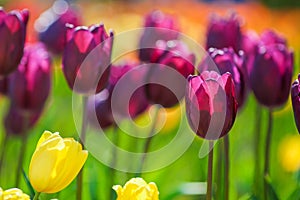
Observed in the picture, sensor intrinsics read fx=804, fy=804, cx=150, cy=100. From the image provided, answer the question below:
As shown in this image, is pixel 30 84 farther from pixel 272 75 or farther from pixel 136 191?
pixel 136 191

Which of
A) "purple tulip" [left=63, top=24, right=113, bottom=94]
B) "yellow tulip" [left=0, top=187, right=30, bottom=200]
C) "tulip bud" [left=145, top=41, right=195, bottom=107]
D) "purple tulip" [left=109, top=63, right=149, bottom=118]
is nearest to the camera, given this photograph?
"yellow tulip" [left=0, top=187, right=30, bottom=200]

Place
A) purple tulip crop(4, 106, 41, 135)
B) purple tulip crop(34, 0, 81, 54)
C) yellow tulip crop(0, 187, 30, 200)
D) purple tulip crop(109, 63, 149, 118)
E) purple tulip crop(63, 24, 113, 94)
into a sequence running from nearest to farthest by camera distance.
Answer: yellow tulip crop(0, 187, 30, 200) < purple tulip crop(63, 24, 113, 94) < purple tulip crop(109, 63, 149, 118) < purple tulip crop(4, 106, 41, 135) < purple tulip crop(34, 0, 81, 54)

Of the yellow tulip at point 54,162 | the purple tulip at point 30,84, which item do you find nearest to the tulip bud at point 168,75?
the purple tulip at point 30,84

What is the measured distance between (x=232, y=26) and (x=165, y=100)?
13.5 inches

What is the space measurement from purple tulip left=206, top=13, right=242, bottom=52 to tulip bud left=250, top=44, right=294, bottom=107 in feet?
0.67

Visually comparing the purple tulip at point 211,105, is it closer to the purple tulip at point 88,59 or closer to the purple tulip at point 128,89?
the purple tulip at point 88,59

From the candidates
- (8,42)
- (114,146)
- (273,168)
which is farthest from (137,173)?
(273,168)

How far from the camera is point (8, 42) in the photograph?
135cm

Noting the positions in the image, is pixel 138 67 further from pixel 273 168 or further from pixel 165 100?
pixel 273 168

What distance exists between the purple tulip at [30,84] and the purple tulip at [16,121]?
10 centimetres

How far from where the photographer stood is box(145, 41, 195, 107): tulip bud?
1.41 m

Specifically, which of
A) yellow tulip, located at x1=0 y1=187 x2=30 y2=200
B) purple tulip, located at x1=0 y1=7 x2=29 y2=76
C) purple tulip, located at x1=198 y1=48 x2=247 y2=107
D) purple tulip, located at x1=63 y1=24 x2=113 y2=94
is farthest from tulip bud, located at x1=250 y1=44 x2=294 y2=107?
yellow tulip, located at x1=0 y1=187 x2=30 y2=200

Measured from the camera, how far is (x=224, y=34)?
170 cm

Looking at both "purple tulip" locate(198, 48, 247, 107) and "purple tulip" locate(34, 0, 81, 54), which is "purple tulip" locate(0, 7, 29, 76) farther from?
"purple tulip" locate(34, 0, 81, 54)
